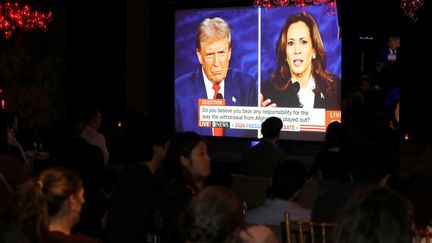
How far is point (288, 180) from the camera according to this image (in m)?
4.22

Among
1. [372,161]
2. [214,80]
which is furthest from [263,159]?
[214,80]

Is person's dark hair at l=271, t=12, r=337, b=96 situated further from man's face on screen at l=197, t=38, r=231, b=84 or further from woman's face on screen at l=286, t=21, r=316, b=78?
man's face on screen at l=197, t=38, r=231, b=84

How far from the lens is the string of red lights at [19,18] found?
40.9ft

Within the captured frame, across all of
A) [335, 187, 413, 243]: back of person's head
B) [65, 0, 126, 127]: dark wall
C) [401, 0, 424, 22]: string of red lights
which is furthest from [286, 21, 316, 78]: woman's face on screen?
[335, 187, 413, 243]: back of person's head

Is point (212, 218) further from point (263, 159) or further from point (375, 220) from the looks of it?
point (263, 159)

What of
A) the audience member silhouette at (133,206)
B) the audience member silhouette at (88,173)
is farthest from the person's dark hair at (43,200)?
the audience member silhouette at (88,173)

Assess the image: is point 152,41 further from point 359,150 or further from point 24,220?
point 24,220

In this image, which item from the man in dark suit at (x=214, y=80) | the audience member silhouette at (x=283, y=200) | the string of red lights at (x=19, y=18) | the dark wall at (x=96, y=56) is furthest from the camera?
the dark wall at (x=96, y=56)

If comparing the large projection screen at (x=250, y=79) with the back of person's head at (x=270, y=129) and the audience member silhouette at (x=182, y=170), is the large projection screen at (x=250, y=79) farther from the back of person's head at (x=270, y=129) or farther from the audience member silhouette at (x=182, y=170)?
the audience member silhouette at (x=182, y=170)

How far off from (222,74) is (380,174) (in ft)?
25.3

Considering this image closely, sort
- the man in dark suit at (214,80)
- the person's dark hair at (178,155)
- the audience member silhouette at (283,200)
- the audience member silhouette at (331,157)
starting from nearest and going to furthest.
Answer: the person's dark hair at (178,155)
the audience member silhouette at (283,200)
the audience member silhouette at (331,157)
the man in dark suit at (214,80)

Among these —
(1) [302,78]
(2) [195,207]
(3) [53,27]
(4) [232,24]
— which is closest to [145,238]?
(2) [195,207]

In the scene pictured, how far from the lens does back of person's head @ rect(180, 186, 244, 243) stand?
253cm

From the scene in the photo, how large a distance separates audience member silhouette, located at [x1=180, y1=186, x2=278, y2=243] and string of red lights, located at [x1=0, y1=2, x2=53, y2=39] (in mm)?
10462
